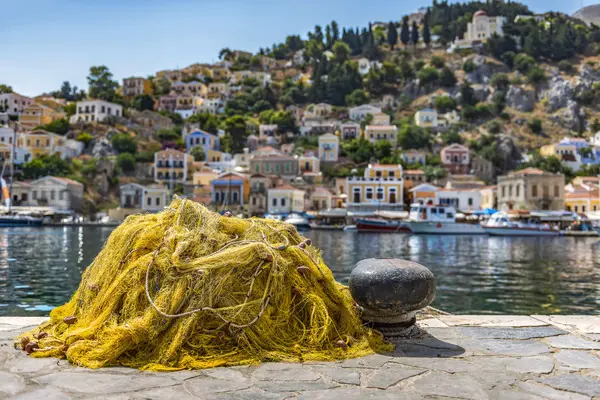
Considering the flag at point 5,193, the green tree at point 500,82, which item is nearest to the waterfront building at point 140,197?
the flag at point 5,193

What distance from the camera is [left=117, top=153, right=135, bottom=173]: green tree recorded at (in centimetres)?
7788

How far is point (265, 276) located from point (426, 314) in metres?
2.72

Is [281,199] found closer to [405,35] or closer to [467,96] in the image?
[467,96]

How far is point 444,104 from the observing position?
11012cm

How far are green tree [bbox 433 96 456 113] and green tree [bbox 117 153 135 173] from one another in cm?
6071

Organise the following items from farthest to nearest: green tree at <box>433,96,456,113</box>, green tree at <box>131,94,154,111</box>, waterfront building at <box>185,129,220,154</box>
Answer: green tree at <box>433,96,456,113</box> < green tree at <box>131,94,154,111</box> < waterfront building at <box>185,129,220,154</box>

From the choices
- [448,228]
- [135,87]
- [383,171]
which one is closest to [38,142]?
[135,87]

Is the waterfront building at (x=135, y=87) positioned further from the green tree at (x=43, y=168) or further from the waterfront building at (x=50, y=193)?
the waterfront building at (x=50, y=193)

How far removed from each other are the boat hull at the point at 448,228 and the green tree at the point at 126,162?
44.2 m

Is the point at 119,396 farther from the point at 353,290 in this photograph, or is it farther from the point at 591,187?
the point at 591,187

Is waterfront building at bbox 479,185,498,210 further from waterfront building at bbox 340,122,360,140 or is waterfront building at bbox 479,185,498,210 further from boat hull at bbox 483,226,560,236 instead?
waterfront building at bbox 340,122,360,140

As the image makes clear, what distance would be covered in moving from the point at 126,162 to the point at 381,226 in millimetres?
40660

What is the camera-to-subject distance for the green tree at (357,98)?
116925mm

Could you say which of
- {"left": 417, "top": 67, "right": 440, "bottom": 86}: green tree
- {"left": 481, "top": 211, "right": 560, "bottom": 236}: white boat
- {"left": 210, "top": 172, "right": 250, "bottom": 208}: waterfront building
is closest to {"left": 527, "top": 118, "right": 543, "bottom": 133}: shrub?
{"left": 417, "top": 67, "right": 440, "bottom": 86}: green tree
